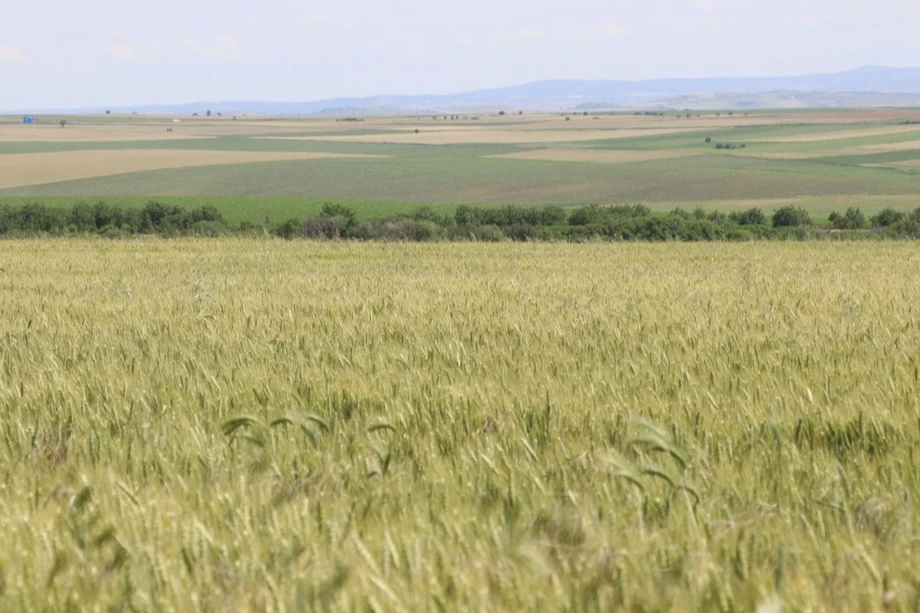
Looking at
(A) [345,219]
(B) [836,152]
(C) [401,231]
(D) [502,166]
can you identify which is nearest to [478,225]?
(A) [345,219]

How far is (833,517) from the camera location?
7.83 feet

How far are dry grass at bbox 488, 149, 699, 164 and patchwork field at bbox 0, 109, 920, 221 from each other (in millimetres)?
188

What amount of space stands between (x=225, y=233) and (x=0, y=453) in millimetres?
25994

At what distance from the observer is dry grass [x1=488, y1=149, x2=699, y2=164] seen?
290 ft

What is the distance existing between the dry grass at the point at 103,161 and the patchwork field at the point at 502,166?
0.57ft

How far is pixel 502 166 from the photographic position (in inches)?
3243

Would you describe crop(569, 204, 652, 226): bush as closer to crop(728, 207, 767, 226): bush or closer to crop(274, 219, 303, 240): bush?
crop(728, 207, 767, 226): bush

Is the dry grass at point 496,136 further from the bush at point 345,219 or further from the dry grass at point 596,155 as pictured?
the bush at point 345,219

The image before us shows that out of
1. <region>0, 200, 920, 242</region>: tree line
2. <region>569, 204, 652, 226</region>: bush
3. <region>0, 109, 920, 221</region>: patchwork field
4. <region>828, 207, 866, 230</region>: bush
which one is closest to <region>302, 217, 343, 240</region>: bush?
<region>0, 200, 920, 242</region>: tree line

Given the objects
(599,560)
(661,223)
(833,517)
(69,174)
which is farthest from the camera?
(69,174)

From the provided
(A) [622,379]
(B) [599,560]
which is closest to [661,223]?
(A) [622,379]

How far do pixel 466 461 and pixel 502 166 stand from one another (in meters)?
80.4

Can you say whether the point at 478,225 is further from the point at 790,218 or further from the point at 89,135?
the point at 89,135

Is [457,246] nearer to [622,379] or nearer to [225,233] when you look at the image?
[225,233]
